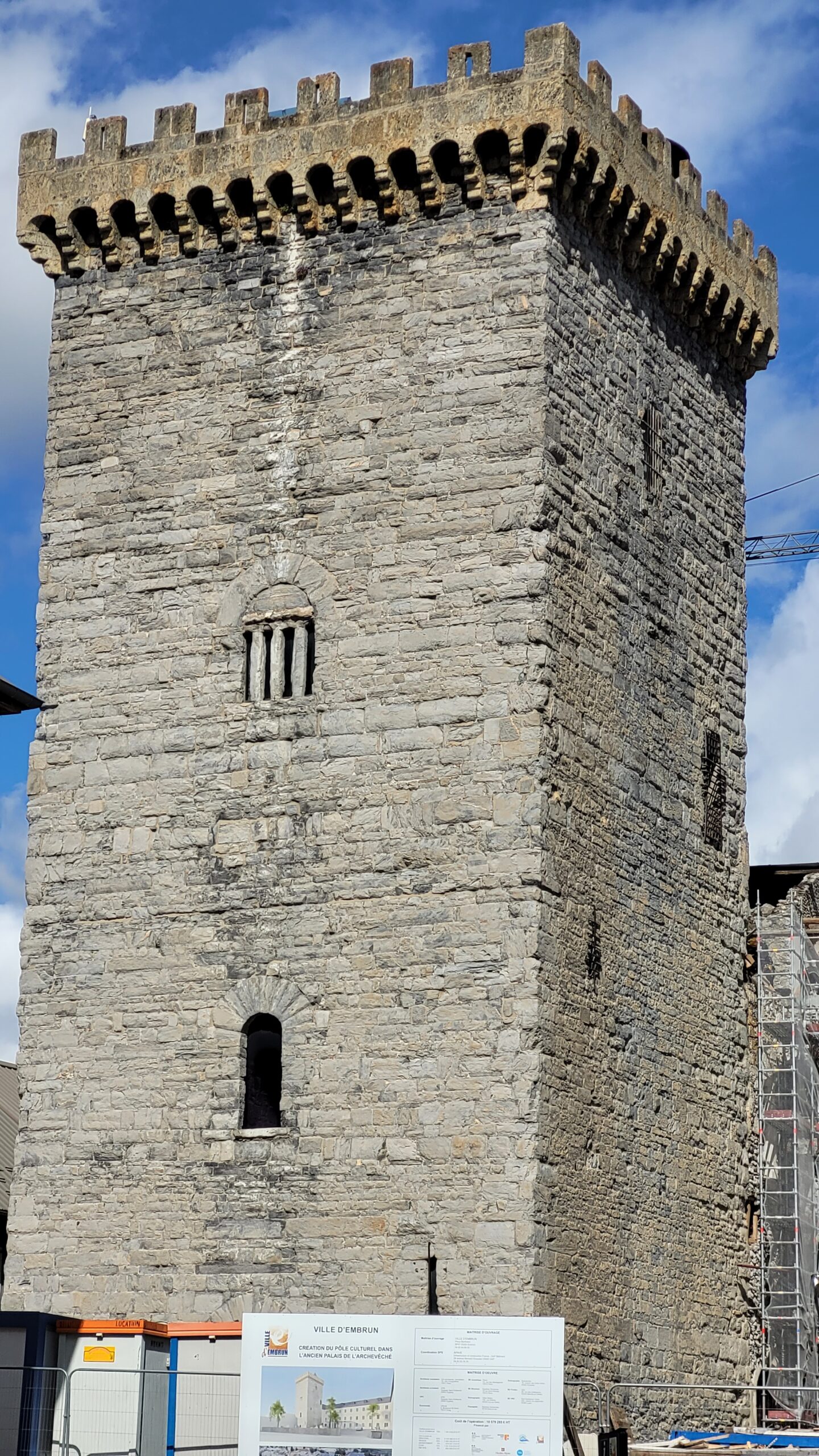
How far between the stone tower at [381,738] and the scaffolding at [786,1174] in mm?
544

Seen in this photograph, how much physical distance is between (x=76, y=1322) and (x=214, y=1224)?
2760 millimetres

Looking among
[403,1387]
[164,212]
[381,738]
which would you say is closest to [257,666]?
[381,738]

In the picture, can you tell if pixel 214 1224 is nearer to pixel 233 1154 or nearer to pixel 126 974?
pixel 233 1154

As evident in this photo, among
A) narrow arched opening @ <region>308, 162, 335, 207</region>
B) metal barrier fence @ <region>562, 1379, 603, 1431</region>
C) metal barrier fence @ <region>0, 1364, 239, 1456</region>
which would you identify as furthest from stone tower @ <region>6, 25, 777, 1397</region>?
metal barrier fence @ <region>0, 1364, 239, 1456</region>

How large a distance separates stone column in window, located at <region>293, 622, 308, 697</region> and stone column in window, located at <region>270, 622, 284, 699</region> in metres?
0.11

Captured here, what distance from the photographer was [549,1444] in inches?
584

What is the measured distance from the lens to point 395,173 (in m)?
21.3

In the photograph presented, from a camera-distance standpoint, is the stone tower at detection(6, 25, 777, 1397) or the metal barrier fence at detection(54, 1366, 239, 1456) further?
the stone tower at detection(6, 25, 777, 1397)

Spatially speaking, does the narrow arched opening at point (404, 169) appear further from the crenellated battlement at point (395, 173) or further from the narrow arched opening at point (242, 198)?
the narrow arched opening at point (242, 198)

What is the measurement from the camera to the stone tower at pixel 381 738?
1939 cm

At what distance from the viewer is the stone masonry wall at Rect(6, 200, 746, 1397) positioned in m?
19.3

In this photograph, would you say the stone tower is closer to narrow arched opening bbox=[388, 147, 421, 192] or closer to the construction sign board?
narrow arched opening bbox=[388, 147, 421, 192]

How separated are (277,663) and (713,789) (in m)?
4.99

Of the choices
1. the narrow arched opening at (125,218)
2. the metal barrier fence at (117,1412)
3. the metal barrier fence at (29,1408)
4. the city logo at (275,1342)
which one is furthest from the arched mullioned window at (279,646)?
the city logo at (275,1342)
